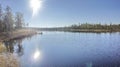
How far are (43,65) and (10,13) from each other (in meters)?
83.0

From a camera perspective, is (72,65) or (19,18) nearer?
(72,65)

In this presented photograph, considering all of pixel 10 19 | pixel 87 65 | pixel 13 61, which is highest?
pixel 10 19

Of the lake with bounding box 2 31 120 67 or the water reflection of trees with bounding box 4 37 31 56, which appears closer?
the lake with bounding box 2 31 120 67

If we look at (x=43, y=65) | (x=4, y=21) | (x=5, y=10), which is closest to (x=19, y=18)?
(x=5, y=10)

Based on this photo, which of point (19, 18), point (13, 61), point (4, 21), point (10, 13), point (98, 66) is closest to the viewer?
point (13, 61)

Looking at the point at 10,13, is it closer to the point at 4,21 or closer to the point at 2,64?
the point at 4,21

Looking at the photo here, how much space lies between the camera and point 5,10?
10775cm

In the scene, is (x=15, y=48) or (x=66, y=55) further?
(x=15, y=48)

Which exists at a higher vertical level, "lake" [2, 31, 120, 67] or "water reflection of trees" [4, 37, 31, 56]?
"water reflection of trees" [4, 37, 31, 56]

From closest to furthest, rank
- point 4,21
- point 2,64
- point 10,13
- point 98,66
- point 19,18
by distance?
point 2,64
point 98,66
point 4,21
point 10,13
point 19,18

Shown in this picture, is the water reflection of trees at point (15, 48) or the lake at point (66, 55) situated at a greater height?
the water reflection of trees at point (15, 48)

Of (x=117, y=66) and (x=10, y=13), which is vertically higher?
(x=10, y=13)

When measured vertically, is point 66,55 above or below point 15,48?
below

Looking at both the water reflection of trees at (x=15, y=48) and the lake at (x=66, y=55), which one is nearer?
the lake at (x=66, y=55)
